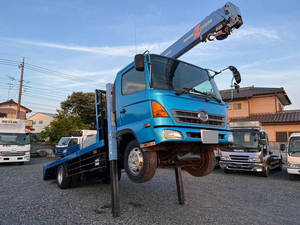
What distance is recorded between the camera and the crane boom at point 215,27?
552cm

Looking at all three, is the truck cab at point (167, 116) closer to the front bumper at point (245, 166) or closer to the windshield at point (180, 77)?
the windshield at point (180, 77)

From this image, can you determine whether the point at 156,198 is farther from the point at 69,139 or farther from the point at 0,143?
the point at 69,139

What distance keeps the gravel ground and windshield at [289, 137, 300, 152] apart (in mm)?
1890

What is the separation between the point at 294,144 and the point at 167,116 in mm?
8211

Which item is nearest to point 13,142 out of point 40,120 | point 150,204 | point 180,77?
point 150,204

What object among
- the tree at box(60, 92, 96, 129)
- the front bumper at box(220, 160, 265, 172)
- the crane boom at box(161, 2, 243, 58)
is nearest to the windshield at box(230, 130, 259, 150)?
the front bumper at box(220, 160, 265, 172)

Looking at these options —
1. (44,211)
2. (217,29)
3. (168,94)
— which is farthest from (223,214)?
(217,29)

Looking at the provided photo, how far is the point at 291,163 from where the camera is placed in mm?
8688

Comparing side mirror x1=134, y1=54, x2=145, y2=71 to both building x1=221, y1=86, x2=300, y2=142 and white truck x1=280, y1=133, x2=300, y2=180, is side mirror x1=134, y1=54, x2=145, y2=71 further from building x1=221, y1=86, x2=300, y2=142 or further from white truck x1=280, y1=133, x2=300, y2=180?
building x1=221, y1=86, x2=300, y2=142

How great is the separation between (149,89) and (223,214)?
3.13 metres

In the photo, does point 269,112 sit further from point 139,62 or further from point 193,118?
point 139,62

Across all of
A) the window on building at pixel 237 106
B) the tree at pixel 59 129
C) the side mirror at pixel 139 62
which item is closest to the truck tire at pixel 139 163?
the side mirror at pixel 139 62

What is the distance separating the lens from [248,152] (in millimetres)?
9523

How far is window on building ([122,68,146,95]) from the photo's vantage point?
377cm
